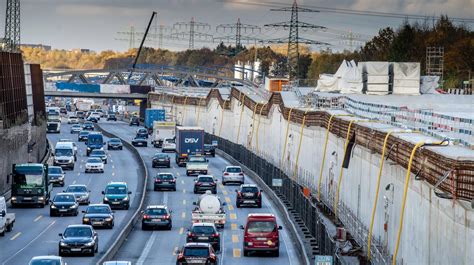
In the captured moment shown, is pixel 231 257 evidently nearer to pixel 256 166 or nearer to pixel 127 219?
pixel 127 219

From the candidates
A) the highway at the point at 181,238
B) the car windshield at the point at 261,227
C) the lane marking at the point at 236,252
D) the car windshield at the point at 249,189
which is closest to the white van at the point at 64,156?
the highway at the point at 181,238

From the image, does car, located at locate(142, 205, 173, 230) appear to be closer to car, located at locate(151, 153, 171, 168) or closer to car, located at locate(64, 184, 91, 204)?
car, located at locate(64, 184, 91, 204)

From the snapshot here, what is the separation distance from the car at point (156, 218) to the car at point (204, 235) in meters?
8.53

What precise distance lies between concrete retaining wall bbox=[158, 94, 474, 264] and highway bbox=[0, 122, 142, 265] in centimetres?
1109

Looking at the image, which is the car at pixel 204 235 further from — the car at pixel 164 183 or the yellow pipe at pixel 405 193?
the car at pixel 164 183

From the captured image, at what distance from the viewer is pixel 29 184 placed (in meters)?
74.7

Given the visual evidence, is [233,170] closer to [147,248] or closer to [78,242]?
[147,248]

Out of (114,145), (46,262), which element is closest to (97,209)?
(46,262)

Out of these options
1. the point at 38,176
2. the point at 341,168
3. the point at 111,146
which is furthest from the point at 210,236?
the point at 111,146

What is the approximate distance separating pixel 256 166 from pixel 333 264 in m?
58.4

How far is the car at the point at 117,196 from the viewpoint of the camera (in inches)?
Answer: 2950

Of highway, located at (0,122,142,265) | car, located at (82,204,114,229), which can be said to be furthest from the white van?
car, located at (82,204,114,229)

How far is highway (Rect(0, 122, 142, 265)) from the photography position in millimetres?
53594

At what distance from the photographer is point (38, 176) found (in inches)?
2933
